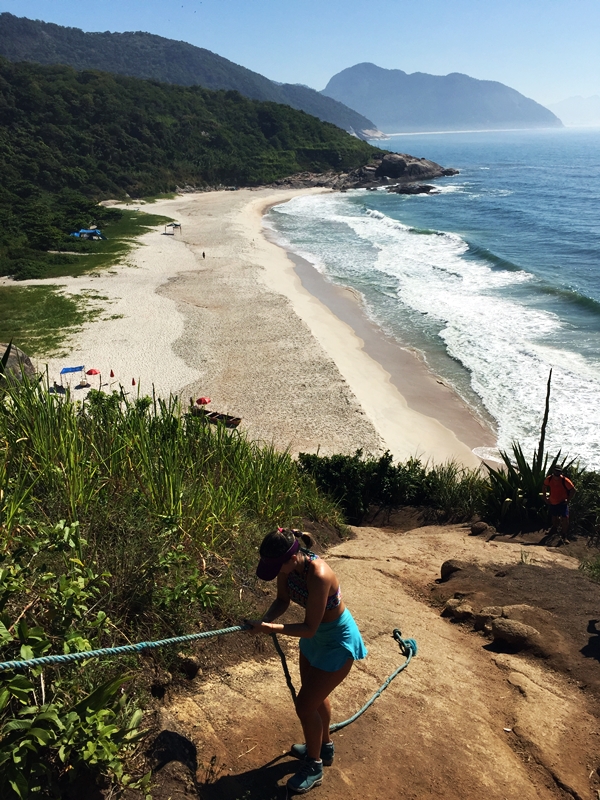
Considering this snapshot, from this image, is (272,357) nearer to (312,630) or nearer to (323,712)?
(323,712)

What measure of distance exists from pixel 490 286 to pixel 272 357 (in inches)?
545

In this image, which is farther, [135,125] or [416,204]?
[135,125]

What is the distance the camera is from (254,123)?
86875 millimetres

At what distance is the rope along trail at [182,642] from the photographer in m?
2.68

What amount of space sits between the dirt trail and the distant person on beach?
12.2ft

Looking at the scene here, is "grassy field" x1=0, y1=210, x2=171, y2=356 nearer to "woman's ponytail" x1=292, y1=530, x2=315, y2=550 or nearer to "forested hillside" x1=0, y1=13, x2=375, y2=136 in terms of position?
"woman's ponytail" x1=292, y1=530, x2=315, y2=550

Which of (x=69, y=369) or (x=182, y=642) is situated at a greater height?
(x=182, y=642)

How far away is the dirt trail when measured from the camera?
340 centimetres

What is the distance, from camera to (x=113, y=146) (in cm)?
6306

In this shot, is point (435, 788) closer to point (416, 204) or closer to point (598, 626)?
point (598, 626)

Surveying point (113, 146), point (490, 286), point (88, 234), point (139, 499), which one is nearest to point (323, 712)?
point (139, 499)

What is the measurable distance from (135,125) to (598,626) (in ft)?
246

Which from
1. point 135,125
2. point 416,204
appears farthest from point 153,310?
point 135,125

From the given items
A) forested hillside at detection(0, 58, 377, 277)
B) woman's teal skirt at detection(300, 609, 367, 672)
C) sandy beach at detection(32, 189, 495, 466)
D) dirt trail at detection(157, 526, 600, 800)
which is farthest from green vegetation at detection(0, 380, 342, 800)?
forested hillside at detection(0, 58, 377, 277)
